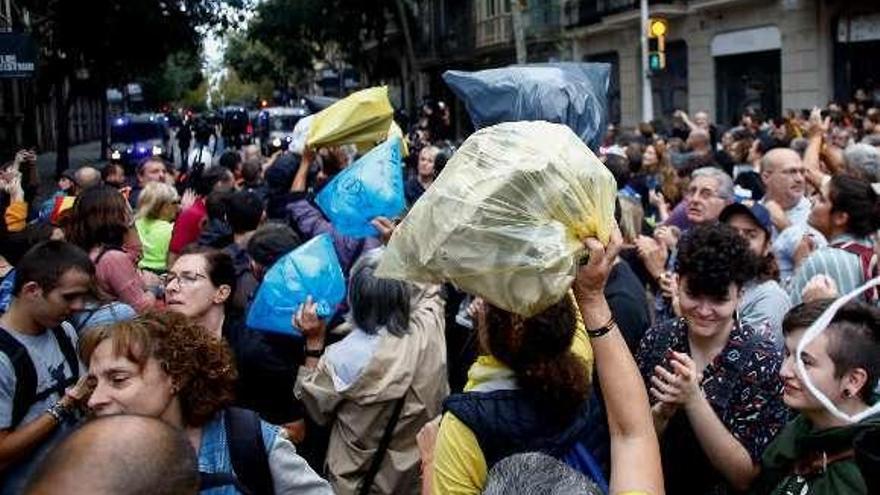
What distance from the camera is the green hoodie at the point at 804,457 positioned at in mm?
2520

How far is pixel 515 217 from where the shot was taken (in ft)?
6.83

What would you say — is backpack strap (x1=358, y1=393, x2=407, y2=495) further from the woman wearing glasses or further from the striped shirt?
the striped shirt

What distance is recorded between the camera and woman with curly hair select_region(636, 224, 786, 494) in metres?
2.83

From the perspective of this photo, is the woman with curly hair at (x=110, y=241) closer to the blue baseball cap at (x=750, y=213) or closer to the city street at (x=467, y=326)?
the city street at (x=467, y=326)

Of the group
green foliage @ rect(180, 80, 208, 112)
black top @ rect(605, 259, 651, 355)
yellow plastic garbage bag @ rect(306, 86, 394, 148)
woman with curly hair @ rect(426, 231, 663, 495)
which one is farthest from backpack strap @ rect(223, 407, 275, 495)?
green foliage @ rect(180, 80, 208, 112)

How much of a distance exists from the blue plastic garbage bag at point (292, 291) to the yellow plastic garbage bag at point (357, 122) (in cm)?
227

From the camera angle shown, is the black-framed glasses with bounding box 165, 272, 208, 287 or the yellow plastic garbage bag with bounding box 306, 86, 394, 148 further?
the yellow plastic garbage bag with bounding box 306, 86, 394, 148

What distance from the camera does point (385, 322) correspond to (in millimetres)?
4000

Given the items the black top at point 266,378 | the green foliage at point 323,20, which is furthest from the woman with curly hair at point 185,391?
the green foliage at point 323,20

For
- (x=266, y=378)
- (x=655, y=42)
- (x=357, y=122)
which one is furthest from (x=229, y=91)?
(x=266, y=378)

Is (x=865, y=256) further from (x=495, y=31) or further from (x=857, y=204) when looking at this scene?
(x=495, y=31)

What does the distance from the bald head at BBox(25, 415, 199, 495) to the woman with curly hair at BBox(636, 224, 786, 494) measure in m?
1.45

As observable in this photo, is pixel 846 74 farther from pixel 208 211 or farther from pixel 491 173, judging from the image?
pixel 491 173

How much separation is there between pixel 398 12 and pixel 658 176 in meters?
28.9
